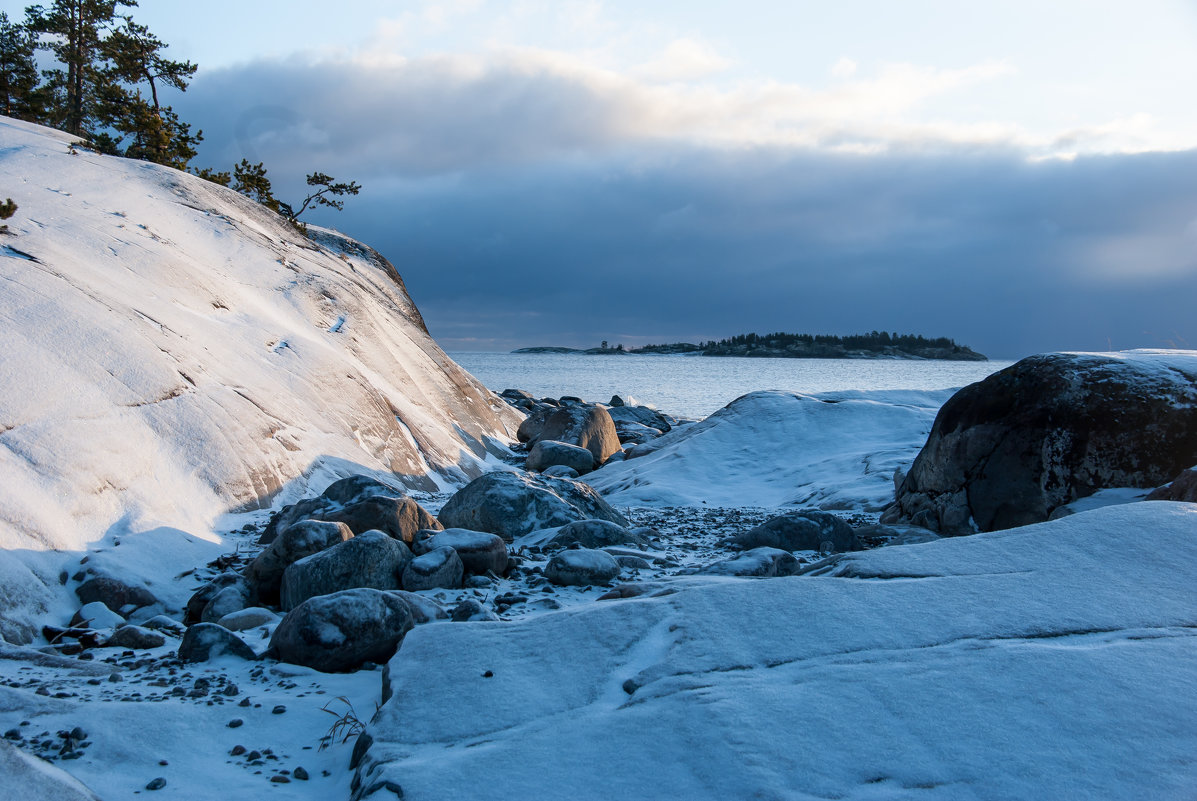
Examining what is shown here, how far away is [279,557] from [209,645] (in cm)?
131

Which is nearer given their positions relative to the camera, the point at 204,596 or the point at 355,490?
the point at 204,596

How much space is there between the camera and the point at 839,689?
9.39 feet

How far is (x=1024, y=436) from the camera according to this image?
726 centimetres

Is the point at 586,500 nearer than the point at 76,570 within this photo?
No

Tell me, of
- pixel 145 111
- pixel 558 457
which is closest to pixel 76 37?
pixel 145 111

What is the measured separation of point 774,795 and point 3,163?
1284cm

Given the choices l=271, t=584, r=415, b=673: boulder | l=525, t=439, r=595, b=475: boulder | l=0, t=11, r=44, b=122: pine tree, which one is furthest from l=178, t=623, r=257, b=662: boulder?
l=0, t=11, r=44, b=122: pine tree

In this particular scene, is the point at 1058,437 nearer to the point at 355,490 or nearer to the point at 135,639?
the point at 355,490

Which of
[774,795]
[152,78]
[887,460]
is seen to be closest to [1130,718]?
[774,795]

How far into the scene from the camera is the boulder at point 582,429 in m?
15.8

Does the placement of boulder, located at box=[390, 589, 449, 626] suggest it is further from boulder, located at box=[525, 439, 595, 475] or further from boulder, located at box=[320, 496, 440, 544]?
boulder, located at box=[525, 439, 595, 475]

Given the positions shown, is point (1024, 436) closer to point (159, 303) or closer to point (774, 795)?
point (774, 795)

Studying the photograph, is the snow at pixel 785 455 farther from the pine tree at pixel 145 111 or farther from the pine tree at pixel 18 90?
the pine tree at pixel 18 90

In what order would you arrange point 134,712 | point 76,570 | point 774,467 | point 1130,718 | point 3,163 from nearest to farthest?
point 1130,718, point 134,712, point 76,570, point 3,163, point 774,467
